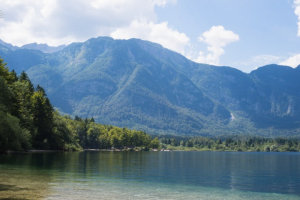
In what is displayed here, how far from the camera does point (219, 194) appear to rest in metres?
36.5

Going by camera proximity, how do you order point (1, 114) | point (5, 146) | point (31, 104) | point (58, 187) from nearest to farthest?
point (58, 187), point (1, 114), point (5, 146), point (31, 104)

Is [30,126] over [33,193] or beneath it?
over

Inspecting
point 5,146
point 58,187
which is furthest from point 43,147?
point 58,187

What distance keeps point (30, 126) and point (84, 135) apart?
94.4 metres

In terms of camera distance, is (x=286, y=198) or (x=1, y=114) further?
(x=1, y=114)

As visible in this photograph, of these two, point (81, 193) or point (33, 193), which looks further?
point (81, 193)

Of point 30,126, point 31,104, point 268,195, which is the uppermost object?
point 31,104

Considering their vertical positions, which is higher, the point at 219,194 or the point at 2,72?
the point at 2,72

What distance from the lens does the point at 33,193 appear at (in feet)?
98.8

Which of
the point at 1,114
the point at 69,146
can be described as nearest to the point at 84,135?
the point at 69,146

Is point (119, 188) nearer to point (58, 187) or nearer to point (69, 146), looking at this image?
point (58, 187)

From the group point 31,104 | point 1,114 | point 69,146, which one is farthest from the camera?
point 69,146

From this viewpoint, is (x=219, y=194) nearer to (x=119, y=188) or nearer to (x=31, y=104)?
(x=119, y=188)

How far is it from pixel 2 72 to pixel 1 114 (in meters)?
33.5
